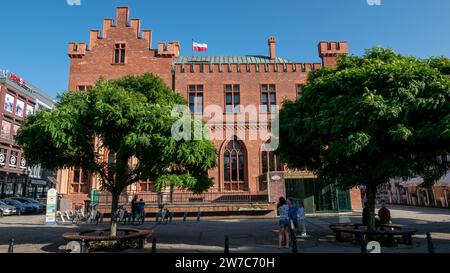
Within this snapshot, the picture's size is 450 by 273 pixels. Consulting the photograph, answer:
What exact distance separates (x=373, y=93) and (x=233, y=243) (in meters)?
7.45

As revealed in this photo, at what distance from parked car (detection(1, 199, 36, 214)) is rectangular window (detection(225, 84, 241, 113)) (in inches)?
871

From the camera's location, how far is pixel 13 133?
44.6 meters

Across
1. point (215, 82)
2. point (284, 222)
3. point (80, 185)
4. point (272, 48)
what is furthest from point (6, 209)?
point (272, 48)

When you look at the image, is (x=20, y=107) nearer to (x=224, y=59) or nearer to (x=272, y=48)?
(x=224, y=59)

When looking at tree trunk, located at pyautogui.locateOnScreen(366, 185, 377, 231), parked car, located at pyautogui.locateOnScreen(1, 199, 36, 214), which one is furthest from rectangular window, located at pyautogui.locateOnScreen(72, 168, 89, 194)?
tree trunk, located at pyautogui.locateOnScreen(366, 185, 377, 231)

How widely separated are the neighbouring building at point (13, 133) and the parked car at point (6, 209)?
1065 centimetres

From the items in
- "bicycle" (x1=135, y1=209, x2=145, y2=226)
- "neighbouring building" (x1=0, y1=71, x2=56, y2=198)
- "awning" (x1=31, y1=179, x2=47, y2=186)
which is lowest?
"bicycle" (x1=135, y1=209, x2=145, y2=226)

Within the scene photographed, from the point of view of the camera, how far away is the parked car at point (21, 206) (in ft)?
102

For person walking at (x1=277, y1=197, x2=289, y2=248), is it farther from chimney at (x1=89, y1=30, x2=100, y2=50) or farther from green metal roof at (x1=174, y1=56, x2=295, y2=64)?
chimney at (x1=89, y1=30, x2=100, y2=50)

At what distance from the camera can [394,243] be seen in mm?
11758

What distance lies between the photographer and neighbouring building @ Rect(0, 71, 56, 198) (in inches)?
1676

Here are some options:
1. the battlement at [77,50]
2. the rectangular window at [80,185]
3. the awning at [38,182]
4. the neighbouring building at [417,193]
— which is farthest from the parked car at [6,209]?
the neighbouring building at [417,193]

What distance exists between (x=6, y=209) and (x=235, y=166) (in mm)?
21203

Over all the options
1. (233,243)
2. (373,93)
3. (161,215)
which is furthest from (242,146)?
(373,93)
